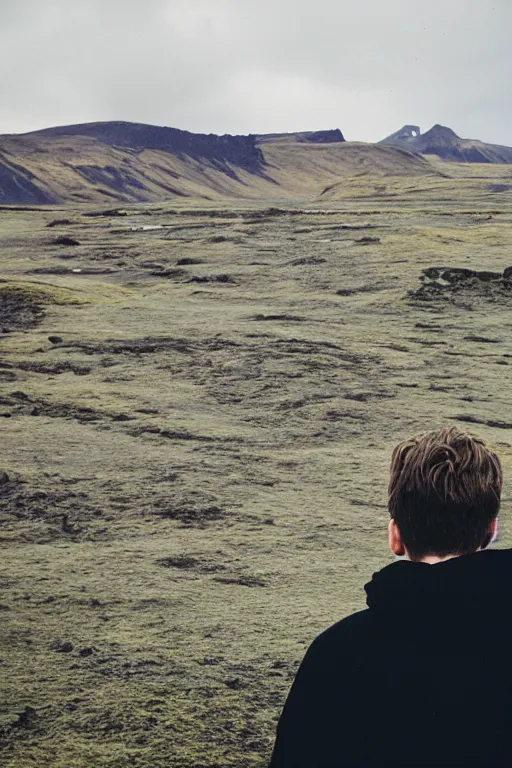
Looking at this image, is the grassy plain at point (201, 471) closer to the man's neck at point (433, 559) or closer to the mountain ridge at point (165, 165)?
the man's neck at point (433, 559)

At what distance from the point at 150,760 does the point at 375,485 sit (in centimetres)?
292

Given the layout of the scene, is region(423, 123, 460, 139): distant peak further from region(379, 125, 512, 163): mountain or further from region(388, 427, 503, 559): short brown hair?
region(388, 427, 503, 559): short brown hair

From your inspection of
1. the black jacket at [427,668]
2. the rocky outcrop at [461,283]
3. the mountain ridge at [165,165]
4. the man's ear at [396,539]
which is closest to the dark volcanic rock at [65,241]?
the rocky outcrop at [461,283]

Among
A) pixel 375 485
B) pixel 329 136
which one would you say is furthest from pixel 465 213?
pixel 329 136

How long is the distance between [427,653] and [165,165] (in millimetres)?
105251

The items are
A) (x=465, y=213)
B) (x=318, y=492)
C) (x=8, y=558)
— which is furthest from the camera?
(x=465, y=213)

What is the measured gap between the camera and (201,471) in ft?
18.7

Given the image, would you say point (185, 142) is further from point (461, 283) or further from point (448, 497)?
point (448, 497)

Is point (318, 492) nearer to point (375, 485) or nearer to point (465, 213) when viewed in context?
point (375, 485)

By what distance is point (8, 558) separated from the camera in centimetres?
445

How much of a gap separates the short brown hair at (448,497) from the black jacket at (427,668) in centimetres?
5

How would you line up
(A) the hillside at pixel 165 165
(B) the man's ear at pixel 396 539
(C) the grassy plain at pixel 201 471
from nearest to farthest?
(B) the man's ear at pixel 396 539 → (C) the grassy plain at pixel 201 471 → (A) the hillside at pixel 165 165

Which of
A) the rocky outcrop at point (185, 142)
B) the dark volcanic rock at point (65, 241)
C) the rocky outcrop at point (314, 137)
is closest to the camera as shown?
the dark volcanic rock at point (65, 241)

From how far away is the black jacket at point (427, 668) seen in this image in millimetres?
1648
